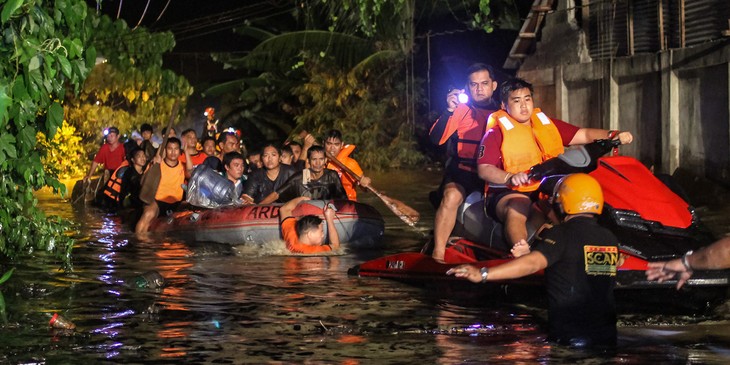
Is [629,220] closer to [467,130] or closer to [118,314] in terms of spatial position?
[467,130]

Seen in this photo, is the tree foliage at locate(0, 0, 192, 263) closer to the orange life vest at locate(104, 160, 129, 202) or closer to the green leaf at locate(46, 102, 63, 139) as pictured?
the green leaf at locate(46, 102, 63, 139)

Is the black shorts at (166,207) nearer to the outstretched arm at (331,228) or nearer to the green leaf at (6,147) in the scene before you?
the outstretched arm at (331,228)

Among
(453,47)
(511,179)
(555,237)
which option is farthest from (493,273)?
(453,47)

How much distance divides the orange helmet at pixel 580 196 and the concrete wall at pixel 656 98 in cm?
1002

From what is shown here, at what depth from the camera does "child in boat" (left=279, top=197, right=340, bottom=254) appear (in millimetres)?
13742

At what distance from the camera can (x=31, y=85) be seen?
306 inches

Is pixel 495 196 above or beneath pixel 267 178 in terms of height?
beneath

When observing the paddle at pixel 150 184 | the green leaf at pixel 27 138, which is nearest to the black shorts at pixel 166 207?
the paddle at pixel 150 184

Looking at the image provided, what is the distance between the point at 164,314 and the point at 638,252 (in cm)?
377

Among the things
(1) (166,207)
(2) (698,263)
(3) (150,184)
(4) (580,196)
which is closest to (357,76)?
(1) (166,207)

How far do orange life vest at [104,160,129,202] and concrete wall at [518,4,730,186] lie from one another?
8205 mm

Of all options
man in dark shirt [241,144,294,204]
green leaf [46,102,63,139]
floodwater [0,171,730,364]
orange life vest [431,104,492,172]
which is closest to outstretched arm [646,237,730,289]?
floodwater [0,171,730,364]

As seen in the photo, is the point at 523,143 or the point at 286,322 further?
the point at 523,143

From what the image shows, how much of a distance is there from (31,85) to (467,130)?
13.7 ft
